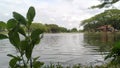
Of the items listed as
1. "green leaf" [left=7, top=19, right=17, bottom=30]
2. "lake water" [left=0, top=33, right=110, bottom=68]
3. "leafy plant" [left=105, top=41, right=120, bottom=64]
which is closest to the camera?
"green leaf" [left=7, top=19, right=17, bottom=30]

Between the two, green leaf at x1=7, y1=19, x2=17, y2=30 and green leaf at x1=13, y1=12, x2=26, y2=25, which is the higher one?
green leaf at x1=13, y1=12, x2=26, y2=25

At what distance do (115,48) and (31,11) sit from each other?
1.22 meters

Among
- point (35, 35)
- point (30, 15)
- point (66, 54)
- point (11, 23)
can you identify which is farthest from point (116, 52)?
point (66, 54)

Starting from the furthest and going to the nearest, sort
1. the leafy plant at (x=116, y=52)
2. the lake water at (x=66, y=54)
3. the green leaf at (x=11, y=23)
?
the lake water at (x=66, y=54), the leafy plant at (x=116, y=52), the green leaf at (x=11, y=23)

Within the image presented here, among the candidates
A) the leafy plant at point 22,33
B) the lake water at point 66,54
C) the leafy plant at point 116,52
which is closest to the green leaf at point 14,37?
the leafy plant at point 22,33

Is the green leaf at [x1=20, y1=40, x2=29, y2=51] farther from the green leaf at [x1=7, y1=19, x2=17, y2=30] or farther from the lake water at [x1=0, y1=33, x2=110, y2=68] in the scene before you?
the lake water at [x1=0, y1=33, x2=110, y2=68]

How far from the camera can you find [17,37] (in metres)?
2.99

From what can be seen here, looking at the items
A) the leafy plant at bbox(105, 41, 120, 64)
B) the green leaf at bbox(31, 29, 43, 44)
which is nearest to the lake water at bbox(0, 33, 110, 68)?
the leafy plant at bbox(105, 41, 120, 64)

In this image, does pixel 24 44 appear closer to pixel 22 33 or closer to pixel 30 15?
pixel 22 33

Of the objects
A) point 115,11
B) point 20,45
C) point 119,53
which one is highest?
point 115,11

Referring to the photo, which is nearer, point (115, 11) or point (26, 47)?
point (26, 47)

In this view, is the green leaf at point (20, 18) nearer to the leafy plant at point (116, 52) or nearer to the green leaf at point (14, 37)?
the green leaf at point (14, 37)

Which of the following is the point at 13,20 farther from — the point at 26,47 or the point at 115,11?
the point at 115,11

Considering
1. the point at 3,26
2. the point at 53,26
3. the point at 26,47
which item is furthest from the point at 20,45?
the point at 53,26
